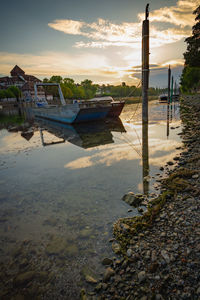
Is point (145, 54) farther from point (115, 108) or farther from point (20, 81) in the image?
point (20, 81)

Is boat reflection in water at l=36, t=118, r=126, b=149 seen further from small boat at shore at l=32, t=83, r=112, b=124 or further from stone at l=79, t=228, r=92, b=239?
stone at l=79, t=228, r=92, b=239

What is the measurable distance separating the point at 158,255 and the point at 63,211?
7.86 feet

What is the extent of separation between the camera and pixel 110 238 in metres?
3.07

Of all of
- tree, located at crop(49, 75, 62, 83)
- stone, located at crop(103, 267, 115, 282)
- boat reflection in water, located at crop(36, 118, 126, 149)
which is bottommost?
stone, located at crop(103, 267, 115, 282)

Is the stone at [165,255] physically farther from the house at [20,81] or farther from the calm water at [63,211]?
the house at [20,81]

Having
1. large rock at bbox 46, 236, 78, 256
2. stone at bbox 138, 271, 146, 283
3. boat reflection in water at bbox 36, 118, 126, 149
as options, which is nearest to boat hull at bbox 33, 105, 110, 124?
boat reflection in water at bbox 36, 118, 126, 149

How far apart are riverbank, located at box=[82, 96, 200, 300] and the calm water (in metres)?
0.32

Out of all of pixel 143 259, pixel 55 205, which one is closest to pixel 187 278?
pixel 143 259

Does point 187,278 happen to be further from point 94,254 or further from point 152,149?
point 152,149

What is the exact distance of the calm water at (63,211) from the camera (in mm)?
2539

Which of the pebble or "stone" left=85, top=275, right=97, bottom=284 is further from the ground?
the pebble

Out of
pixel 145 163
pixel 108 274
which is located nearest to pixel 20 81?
pixel 145 163

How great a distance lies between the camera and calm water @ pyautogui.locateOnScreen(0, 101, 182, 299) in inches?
100.0

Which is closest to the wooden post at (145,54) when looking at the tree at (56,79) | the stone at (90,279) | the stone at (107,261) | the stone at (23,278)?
the stone at (107,261)
